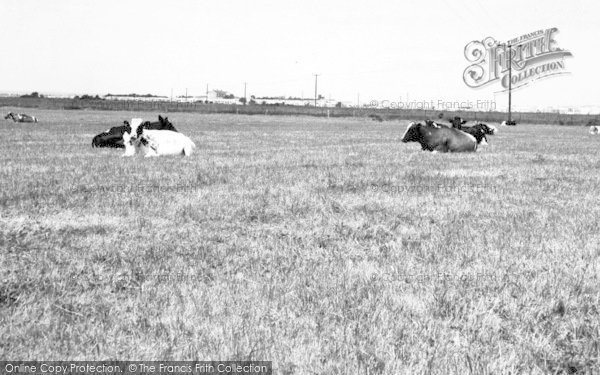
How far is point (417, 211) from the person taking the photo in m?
8.54

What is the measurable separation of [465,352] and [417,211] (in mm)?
5049

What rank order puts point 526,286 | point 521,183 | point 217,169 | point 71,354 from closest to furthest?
point 71,354, point 526,286, point 521,183, point 217,169

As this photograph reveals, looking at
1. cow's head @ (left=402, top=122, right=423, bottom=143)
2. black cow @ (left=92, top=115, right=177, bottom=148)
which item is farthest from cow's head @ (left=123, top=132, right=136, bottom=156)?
cow's head @ (left=402, top=122, right=423, bottom=143)

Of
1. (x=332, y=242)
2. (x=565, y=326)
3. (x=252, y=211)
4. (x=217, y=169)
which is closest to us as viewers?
(x=565, y=326)

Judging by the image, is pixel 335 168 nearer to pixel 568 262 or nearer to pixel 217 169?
pixel 217 169

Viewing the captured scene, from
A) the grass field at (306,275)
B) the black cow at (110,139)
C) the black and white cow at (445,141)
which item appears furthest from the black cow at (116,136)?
the grass field at (306,275)

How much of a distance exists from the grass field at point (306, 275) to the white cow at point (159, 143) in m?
6.86

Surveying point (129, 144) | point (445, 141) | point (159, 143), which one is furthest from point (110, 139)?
point (445, 141)

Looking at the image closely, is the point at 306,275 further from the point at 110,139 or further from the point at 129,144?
the point at 110,139

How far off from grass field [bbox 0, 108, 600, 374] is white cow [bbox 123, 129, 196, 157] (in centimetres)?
686

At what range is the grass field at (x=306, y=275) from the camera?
359cm

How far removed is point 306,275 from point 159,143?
1361 cm

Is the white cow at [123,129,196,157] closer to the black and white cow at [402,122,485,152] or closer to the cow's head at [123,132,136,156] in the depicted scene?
the cow's head at [123,132,136,156]

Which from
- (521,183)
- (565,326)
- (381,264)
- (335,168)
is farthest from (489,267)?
(335,168)
